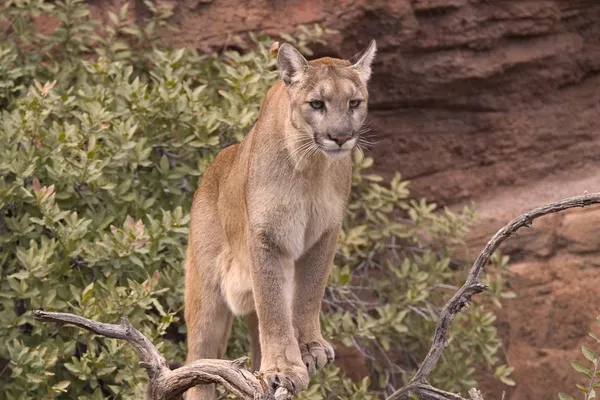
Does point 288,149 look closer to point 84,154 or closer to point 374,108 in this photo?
point 84,154

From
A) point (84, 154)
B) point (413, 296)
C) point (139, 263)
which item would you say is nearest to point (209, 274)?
point (139, 263)

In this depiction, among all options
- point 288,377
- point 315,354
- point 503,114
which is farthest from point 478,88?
point 288,377

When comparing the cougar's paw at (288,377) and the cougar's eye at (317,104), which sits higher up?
the cougar's eye at (317,104)

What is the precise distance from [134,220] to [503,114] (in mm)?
3659

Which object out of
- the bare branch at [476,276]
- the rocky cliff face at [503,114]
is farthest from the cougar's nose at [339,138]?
the rocky cliff face at [503,114]

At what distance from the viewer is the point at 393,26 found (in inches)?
360

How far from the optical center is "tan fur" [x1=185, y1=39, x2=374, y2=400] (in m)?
5.78

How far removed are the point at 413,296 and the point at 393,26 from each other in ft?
7.84

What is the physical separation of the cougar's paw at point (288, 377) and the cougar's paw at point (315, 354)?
0.21m

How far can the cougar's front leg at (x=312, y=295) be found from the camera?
19.7 feet

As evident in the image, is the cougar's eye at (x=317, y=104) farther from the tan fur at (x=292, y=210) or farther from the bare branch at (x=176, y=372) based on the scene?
the bare branch at (x=176, y=372)

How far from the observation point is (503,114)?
9.54 meters

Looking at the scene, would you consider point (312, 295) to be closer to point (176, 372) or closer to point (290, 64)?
point (176, 372)

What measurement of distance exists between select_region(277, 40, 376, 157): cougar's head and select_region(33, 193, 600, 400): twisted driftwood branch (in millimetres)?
1035
